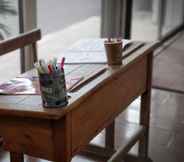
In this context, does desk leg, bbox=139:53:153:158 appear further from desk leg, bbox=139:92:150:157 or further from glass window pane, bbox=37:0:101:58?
glass window pane, bbox=37:0:101:58

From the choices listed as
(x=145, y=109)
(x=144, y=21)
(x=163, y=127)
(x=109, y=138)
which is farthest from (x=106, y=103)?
(x=144, y=21)

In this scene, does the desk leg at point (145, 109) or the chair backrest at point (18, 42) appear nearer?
the chair backrest at point (18, 42)

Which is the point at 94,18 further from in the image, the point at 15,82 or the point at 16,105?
the point at 16,105

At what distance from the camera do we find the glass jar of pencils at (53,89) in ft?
5.67

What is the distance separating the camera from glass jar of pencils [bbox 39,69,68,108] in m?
1.73

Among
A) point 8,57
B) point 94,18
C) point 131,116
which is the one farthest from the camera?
point 94,18

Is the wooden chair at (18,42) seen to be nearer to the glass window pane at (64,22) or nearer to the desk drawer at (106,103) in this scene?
the desk drawer at (106,103)

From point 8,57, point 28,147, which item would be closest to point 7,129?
point 28,147

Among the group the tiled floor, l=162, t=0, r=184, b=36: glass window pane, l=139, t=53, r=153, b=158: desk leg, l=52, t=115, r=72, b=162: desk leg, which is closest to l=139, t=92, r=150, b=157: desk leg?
l=139, t=53, r=153, b=158: desk leg

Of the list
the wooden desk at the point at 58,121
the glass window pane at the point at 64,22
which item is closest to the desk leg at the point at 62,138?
the wooden desk at the point at 58,121

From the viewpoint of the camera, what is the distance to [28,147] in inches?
73.7

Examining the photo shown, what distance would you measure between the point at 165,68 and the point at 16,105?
313 centimetres

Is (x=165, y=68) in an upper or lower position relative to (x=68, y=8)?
lower

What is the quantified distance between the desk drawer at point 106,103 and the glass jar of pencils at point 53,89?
0.38ft
